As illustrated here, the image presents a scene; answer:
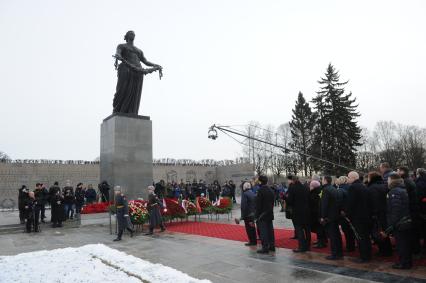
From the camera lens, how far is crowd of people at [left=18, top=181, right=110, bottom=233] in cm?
1403

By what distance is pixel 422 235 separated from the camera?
7.76 meters

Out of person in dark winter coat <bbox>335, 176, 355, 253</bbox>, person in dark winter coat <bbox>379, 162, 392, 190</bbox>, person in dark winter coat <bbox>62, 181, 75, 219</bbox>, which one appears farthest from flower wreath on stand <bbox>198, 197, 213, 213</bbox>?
person in dark winter coat <bbox>379, 162, 392, 190</bbox>

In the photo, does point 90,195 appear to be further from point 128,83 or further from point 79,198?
point 128,83

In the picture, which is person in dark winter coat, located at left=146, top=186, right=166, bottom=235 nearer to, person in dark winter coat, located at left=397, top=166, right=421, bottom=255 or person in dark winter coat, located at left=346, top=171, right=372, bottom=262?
person in dark winter coat, located at left=346, top=171, right=372, bottom=262

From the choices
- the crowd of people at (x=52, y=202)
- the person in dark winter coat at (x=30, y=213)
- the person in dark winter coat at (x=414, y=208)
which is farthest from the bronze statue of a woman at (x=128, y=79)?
the person in dark winter coat at (x=414, y=208)

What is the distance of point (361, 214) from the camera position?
736 centimetres

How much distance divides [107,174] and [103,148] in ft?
4.98

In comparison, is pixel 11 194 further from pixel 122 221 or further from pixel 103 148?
pixel 122 221

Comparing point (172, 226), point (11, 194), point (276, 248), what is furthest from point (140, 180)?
point (11, 194)

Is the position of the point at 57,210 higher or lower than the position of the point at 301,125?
lower

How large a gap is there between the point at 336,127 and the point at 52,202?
30.7 metres

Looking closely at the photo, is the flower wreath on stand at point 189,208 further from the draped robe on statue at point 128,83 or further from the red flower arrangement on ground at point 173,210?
the draped robe on statue at point 128,83

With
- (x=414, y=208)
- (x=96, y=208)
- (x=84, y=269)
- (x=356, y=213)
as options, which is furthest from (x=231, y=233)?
(x=96, y=208)

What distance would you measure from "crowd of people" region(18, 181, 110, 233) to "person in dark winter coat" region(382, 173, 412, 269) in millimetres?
12417
